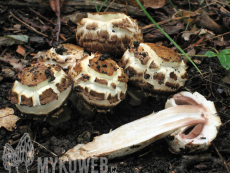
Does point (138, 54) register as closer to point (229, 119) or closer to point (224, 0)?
point (229, 119)

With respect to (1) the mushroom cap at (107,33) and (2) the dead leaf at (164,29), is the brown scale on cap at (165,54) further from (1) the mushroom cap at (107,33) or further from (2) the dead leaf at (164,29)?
(2) the dead leaf at (164,29)

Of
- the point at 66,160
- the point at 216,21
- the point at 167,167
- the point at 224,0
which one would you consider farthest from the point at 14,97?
the point at 224,0

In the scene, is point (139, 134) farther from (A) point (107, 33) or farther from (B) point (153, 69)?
(A) point (107, 33)

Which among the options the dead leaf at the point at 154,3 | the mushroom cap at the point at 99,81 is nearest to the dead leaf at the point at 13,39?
the mushroom cap at the point at 99,81

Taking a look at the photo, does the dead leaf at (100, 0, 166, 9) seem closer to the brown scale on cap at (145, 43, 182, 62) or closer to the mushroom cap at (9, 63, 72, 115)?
the brown scale on cap at (145, 43, 182, 62)

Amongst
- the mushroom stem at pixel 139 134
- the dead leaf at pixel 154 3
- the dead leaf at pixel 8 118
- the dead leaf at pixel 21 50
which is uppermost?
the dead leaf at pixel 154 3

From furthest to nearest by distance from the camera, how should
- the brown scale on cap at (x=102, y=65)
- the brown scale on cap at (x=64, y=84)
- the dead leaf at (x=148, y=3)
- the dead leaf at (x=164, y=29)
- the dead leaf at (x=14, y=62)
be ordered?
the dead leaf at (x=148, y=3)
the dead leaf at (x=164, y=29)
the dead leaf at (x=14, y=62)
the brown scale on cap at (x=102, y=65)
the brown scale on cap at (x=64, y=84)
